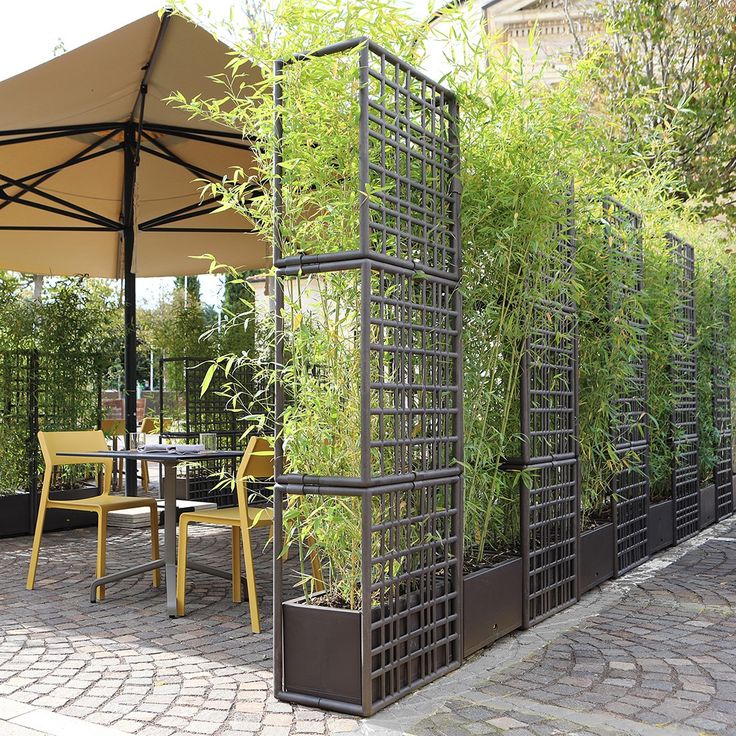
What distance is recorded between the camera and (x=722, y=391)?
8297 millimetres

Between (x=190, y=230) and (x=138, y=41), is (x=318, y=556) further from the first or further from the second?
(x=190, y=230)

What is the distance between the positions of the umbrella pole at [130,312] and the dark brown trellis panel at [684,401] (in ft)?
14.3

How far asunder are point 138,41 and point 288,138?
11.7 ft

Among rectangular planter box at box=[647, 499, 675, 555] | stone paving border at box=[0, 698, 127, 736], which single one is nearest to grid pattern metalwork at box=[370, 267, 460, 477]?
stone paving border at box=[0, 698, 127, 736]

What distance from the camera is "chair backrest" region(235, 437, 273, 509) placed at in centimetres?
416

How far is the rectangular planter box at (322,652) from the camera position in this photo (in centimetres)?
304

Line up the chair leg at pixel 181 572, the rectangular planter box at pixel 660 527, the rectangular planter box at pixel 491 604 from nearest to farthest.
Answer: the rectangular planter box at pixel 491 604 < the chair leg at pixel 181 572 < the rectangular planter box at pixel 660 527

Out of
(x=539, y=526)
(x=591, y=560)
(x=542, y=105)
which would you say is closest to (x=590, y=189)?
(x=542, y=105)

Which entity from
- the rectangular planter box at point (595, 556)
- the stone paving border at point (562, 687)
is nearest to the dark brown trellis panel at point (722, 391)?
the rectangular planter box at point (595, 556)

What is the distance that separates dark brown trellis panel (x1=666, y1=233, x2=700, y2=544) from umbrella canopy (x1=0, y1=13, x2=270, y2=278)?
11.5 feet

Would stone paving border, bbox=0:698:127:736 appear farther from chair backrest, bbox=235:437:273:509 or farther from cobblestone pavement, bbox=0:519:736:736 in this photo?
chair backrest, bbox=235:437:273:509

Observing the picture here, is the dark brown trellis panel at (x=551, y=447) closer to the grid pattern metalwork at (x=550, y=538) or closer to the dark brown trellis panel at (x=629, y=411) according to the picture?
the grid pattern metalwork at (x=550, y=538)

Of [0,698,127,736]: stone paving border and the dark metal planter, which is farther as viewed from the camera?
the dark metal planter

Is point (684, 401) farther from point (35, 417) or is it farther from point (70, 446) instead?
point (35, 417)
